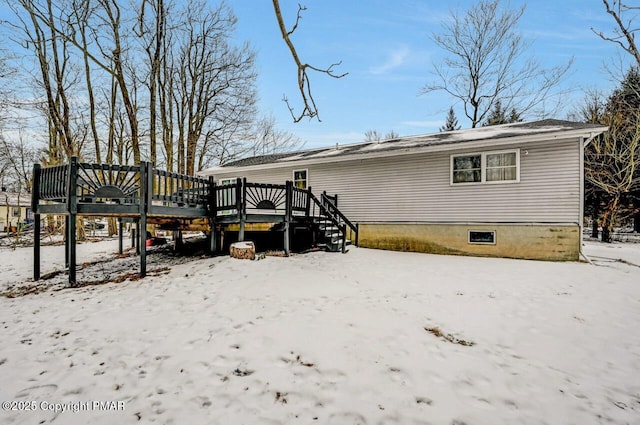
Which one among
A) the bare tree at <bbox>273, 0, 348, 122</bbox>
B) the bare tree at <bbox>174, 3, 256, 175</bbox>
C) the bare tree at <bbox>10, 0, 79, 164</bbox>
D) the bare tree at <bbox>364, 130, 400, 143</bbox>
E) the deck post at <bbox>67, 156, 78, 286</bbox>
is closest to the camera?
the bare tree at <bbox>273, 0, 348, 122</bbox>

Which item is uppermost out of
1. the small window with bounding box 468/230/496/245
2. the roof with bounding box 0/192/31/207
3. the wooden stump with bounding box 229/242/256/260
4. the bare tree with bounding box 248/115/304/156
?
the bare tree with bounding box 248/115/304/156

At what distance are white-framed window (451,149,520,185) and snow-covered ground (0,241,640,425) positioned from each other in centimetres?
420

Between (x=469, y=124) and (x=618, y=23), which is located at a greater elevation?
(x=469, y=124)

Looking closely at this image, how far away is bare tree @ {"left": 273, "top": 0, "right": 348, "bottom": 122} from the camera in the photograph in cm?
328

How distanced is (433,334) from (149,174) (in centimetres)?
630

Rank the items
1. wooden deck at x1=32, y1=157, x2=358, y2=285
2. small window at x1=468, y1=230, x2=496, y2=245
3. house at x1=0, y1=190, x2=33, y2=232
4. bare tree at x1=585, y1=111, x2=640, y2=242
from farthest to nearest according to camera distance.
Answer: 1. house at x1=0, y1=190, x2=33, y2=232
2. bare tree at x1=585, y1=111, x2=640, y2=242
3. small window at x1=468, y1=230, x2=496, y2=245
4. wooden deck at x1=32, y1=157, x2=358, y2=285

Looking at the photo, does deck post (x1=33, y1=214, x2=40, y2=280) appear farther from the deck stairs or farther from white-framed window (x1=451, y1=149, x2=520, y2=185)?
white-framed window (x1=451, y1=149, x2=520, y2=185)

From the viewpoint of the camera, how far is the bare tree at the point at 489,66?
65.8ft

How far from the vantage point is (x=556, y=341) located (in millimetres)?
3674


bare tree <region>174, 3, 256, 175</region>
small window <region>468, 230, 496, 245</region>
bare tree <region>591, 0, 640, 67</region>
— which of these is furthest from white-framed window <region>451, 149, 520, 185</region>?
bare tree <region>174, 3, 256, 175</region>

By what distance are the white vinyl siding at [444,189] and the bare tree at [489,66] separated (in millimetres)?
14465

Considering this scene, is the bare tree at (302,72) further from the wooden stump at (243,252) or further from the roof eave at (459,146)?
the roof eave at (459,146)

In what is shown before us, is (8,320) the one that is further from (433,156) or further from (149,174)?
(433,156)

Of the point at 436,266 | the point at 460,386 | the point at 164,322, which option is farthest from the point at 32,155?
the point at 460,386
